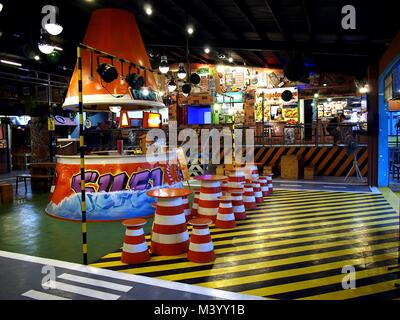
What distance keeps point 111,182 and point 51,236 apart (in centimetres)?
175

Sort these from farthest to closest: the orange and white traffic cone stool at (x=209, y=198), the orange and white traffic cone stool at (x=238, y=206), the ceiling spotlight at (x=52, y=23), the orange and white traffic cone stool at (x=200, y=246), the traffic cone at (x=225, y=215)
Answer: the orange and white traffic cone stool at (x=238, y=206) < the orange and white traffic cone stool at (x=209, y=198) < the ceiling spotlight at (x=52, y=23) < the traffic cone at (x=225, y=215) < the orange and white traffic cone stool at (x=200, y=246)

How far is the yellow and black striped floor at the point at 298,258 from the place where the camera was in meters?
4.06

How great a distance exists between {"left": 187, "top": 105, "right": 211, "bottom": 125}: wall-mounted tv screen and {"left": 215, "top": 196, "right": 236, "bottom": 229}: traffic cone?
46.4 ft

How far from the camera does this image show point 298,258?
5.03 m

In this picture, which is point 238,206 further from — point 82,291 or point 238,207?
point 82,291

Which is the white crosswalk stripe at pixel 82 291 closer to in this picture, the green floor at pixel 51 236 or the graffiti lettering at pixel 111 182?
the green floor at pixel 51 236

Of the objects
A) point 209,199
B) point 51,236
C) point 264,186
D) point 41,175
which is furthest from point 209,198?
point 41,175

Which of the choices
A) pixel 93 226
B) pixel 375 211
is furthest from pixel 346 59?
pixel 93 226

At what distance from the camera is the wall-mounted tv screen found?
2066 centimetres

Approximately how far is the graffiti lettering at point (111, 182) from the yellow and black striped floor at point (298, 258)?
227 centimetres

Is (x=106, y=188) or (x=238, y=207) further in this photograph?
(x=106, y=188)

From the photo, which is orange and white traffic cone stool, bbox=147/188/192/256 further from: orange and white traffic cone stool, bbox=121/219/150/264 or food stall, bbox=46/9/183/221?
food stall, bbox=46/9/183/221

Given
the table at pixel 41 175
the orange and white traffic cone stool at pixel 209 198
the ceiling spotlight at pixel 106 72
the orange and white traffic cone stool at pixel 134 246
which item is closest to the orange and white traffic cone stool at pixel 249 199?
the orange and white traffic cone stool at pixel 209 198
